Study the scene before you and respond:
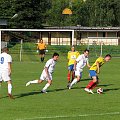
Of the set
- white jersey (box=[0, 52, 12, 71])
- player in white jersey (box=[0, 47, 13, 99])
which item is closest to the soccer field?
player in white jersey (box=[0, 47, 13, 99])

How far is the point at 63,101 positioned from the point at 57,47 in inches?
1570

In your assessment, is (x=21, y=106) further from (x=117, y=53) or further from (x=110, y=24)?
(x=110, y=24)

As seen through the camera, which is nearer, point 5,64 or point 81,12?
point 5,64

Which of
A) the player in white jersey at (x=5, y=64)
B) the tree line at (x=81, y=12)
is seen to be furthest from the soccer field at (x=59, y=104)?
the tree line at (x=81, y=12)

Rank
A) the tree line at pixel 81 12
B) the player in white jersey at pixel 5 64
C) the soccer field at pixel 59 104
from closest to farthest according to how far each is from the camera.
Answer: the soccer field at pixel 59 104 → the player in white jersey at pixel 5 64 → the tree line at pixel 81 12

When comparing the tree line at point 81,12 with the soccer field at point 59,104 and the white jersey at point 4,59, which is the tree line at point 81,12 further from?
the white jersey at point 4,59

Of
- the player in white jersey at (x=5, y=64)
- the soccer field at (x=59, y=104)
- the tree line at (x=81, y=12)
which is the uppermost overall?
the tree line at (x=81, y=12)

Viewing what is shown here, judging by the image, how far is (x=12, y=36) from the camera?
214 feet

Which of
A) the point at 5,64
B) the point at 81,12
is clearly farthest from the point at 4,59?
the point at 81,12

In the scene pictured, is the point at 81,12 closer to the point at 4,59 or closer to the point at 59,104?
the point at 4,59

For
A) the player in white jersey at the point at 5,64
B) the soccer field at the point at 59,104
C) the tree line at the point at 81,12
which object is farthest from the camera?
the tree line at the point at 81,12

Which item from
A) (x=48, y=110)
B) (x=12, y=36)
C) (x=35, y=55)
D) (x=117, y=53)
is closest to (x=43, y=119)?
(x=48, y=110)

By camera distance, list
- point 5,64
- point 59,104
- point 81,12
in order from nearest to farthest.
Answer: point 59,104 < point 5,64 < point 81,12

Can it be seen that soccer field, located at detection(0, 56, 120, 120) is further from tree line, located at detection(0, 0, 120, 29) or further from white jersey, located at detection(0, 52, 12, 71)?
tree line, located at detection(0, 0, 120, 29)
